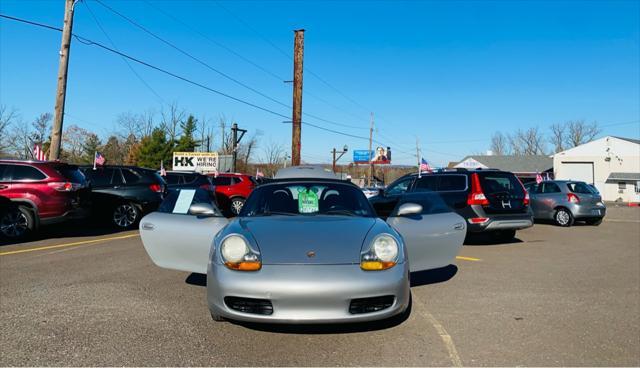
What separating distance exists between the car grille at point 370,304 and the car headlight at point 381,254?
23 cm

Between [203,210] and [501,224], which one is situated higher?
[203,210]

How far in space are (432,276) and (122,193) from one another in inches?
349

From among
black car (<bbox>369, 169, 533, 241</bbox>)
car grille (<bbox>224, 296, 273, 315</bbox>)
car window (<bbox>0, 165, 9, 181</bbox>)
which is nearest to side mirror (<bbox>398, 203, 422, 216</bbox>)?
car grille (<bbox>224, 296, 273, 315</bbox>)

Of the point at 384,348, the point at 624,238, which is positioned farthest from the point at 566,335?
the point at 624,238

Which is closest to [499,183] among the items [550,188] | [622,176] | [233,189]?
[550,188]

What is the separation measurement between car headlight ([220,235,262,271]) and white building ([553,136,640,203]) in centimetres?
4965

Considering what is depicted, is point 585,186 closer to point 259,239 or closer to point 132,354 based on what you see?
point 259,239

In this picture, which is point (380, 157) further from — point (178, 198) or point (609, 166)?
point (178, 198)

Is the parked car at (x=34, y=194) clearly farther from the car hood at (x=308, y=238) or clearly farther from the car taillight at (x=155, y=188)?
the car hood at (x=308, y=238)

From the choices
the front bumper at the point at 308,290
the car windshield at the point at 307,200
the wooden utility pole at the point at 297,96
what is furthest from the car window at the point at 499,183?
the wooden utility pole at the point at 297,96

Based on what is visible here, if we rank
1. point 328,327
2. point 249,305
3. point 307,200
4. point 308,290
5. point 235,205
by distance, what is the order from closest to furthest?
1. point 308,290
2. point 249,305
3. point 328,327
4. point 307,200
5. point 235,205

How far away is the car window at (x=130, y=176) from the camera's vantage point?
1176cm

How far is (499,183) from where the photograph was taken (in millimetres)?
9172

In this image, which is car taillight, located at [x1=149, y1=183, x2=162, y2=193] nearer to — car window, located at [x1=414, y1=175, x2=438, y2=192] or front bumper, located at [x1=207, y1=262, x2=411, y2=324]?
car window, located at [x1=414, y1=175, x2=438, y2=192]
